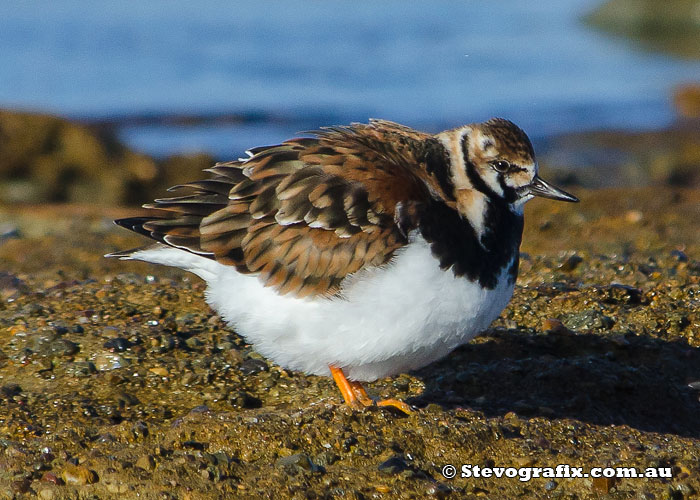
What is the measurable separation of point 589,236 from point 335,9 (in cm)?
1775

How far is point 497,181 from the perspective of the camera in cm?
461

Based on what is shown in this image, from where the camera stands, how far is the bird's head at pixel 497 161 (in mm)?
4594

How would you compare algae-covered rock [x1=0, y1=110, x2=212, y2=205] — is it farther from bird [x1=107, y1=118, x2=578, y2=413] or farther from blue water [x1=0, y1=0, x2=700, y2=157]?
bird [x1=107, y1=118, x2=578, y2=413]

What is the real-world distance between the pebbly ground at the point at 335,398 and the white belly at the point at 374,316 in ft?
0.93

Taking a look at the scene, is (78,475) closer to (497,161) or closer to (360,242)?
(360,242)

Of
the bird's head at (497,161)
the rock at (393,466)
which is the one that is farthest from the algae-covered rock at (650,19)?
the rock at (393,466)

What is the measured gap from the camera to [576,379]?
5.14m

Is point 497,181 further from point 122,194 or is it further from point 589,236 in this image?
point 122,194

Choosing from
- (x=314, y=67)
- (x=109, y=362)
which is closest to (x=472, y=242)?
(x=109, y=362)

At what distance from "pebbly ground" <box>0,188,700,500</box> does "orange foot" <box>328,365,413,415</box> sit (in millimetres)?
133

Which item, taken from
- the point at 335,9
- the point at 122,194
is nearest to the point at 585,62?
the point at 335,9

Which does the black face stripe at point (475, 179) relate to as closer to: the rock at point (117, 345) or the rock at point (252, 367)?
the rock at point (252, 367)

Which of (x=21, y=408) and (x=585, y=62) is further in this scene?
(x=585, y=62)

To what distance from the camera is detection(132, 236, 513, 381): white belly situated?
4.18m
